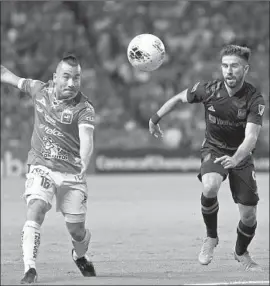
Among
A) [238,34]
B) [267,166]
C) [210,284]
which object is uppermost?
[238,34]

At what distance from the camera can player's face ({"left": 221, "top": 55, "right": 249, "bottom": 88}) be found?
7512 millimetres

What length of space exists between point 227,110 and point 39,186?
1.98 meters

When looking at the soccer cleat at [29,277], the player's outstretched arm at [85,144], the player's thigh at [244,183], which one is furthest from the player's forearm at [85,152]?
the player's thigh at [244,183]

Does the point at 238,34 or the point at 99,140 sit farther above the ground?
the point at 238,34

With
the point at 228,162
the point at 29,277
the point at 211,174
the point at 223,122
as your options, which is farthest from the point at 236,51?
the point at 29,277

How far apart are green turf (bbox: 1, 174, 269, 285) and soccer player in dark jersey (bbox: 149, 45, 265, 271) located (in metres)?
0.80

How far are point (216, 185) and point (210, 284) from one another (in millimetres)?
1478

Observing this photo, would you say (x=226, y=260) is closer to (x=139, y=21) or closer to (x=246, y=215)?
(x=246, y=215)

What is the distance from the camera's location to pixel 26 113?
23.5 m

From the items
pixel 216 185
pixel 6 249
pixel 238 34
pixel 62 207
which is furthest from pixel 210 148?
pixel 238 34

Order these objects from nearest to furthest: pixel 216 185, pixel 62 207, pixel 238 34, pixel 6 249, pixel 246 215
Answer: pixel 62 207
pixel 216 185
pixel 246 215
pixel 6 249
pixel 238 34

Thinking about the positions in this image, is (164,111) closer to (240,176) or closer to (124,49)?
(240,176)

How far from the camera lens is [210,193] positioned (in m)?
7.84

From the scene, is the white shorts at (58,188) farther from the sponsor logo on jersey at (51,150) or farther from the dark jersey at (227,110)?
the dark jersey at (227,110)
